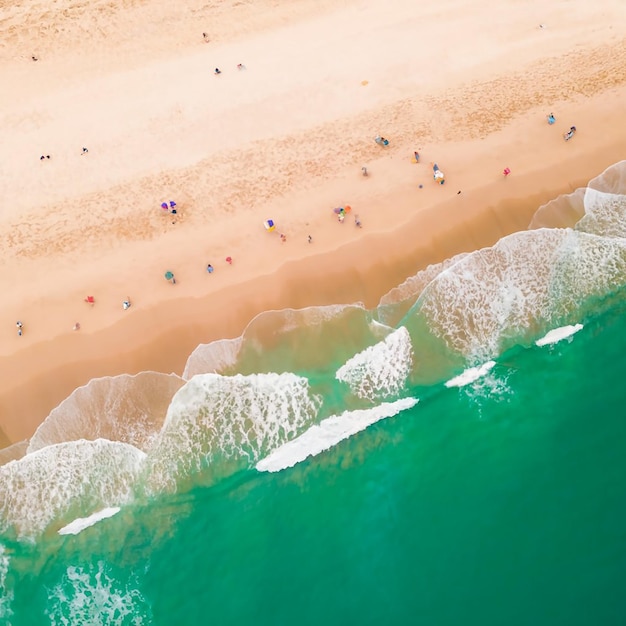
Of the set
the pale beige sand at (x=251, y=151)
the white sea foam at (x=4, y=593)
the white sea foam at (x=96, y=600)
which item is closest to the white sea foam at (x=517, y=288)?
the pale beige sand at (x=251, y=151)

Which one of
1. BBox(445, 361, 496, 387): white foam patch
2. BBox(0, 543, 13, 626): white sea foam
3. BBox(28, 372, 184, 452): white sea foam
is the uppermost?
BBox(28, 372, 184, 452): white sea foam

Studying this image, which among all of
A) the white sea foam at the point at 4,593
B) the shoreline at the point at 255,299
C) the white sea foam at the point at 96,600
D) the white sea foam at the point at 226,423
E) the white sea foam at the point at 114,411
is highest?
the shoreline at the point at 255,299

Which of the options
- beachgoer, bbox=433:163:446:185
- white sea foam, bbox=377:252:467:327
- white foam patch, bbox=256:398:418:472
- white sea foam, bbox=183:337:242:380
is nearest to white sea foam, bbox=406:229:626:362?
white sea foam, bbox=377:252:467:327

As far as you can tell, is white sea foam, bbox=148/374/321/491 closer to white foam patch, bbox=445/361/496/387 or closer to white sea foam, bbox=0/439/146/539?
white sea foam, bbox=0/439/146/539

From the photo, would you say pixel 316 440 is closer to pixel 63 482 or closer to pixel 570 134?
pixel 63 482

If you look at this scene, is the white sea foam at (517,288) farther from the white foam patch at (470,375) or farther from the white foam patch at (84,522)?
the white foam patch at (84,522)

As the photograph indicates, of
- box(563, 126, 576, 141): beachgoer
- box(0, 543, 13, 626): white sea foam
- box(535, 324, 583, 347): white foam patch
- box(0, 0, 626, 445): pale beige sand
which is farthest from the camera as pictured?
box(563, 126, 576, 141): beachgoer
